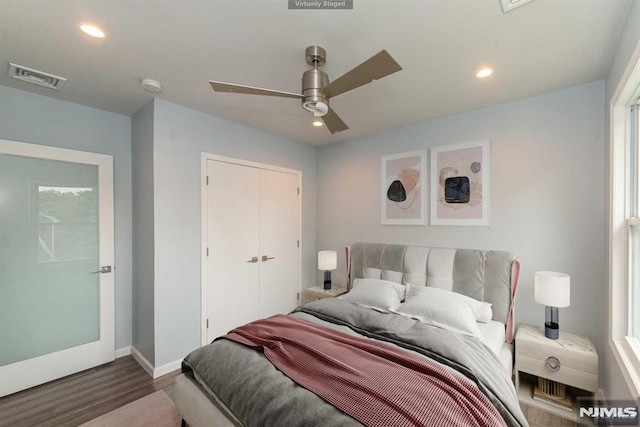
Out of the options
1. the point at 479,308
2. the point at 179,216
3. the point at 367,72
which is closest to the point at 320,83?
the point at 367,72

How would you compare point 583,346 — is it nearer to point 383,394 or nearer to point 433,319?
point 433,319

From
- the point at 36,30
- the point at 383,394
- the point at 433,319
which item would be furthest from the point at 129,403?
the point at 36,30

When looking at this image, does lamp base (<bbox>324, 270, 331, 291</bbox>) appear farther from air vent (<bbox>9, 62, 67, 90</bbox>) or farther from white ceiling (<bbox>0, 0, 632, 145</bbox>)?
air vent (<bbox>9, 62, 67, 90</bbox>)

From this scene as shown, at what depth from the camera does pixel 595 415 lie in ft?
6.21

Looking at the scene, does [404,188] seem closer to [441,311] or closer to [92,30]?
[441,311]

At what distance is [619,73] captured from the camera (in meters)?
1.65

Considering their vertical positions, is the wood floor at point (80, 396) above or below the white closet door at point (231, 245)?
below

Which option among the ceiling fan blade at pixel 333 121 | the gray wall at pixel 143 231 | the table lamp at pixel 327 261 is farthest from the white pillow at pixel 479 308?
the gray wall at pixel 143 231

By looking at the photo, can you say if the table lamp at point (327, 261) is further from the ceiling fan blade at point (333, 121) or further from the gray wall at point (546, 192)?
the ceiling fan blade at point (333, 121)

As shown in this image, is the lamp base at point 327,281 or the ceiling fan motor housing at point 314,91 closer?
the ceiling fan motor housing at point 314,91

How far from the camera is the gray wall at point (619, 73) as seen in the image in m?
1.36

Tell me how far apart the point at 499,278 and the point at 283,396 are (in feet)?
7.10

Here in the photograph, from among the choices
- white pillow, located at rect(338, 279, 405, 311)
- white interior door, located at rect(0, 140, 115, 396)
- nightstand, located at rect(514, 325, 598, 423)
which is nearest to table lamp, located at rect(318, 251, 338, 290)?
white pillow, located at rect(338, 279, 405, 311)

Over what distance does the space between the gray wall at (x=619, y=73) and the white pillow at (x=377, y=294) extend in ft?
4.60
